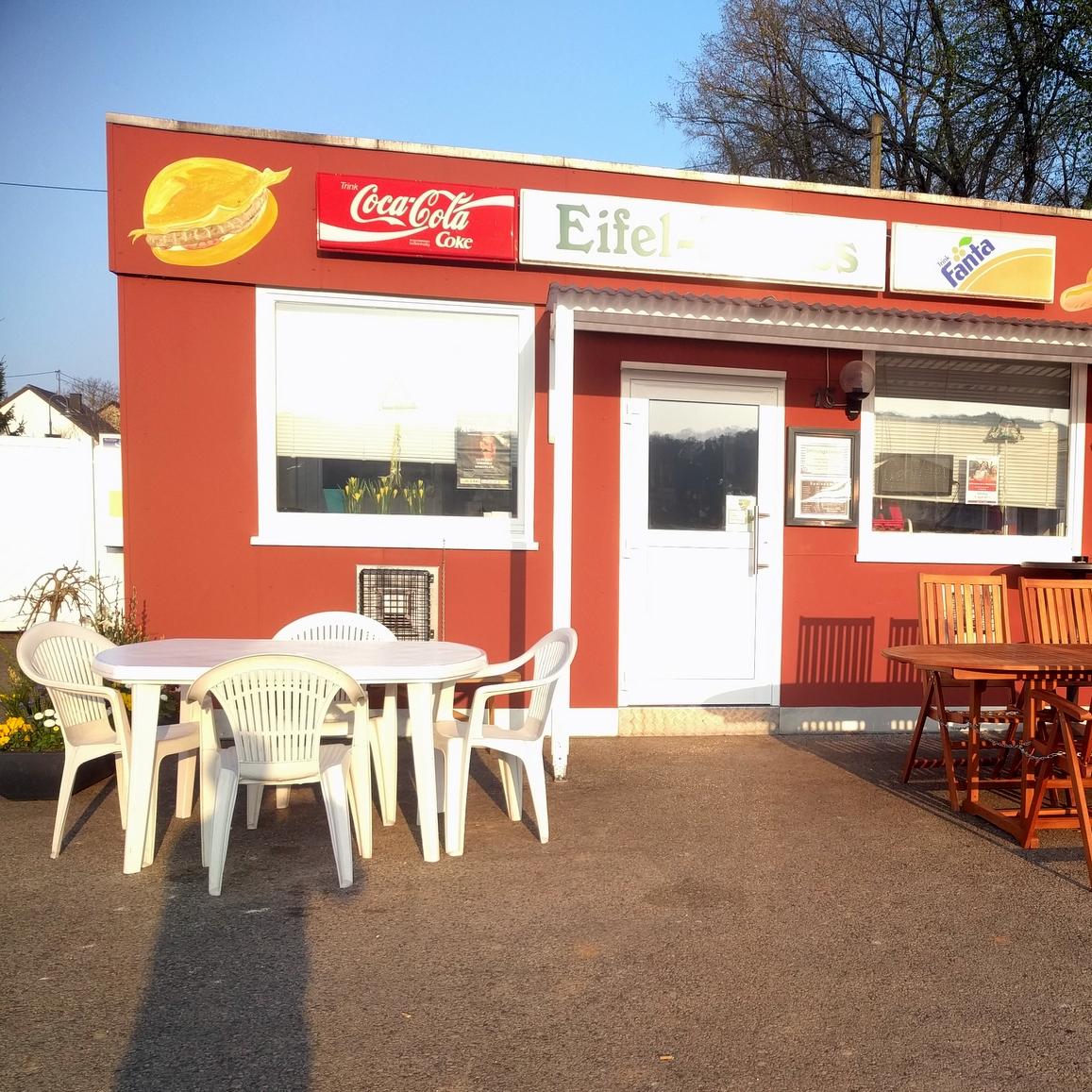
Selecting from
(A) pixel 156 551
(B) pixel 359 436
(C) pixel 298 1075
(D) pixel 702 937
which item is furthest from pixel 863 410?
(C) pixel 298 1075

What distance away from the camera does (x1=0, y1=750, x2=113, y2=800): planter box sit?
413 centimetres

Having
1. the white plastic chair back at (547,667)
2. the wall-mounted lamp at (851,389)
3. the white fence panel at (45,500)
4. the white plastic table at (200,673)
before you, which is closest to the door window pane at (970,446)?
the wall-mounted lamp at (851,389)

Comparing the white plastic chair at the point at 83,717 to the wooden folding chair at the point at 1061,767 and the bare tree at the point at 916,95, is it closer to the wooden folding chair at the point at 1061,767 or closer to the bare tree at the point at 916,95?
the wooden folding chair at the point at 1061,767

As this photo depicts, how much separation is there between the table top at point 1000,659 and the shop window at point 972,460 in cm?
167

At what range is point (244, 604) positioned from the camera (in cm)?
534

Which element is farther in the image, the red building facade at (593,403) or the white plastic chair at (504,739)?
the red building facade at (593,403)

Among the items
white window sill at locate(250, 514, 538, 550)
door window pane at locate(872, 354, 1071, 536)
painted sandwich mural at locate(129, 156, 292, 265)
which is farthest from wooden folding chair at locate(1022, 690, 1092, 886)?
painted sandwich mural at locate(129, 156, 292, 265)

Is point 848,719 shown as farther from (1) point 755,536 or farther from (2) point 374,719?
(2) point 374,719

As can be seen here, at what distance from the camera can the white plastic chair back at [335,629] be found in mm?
4391

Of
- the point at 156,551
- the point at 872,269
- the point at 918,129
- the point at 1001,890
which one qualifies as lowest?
the point at 1001,890

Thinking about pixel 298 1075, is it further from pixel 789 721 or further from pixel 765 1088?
pixel 789 721

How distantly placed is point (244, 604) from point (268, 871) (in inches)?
88.8

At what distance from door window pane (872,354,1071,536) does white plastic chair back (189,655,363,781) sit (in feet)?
14.2

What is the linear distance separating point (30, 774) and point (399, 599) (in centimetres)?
213
